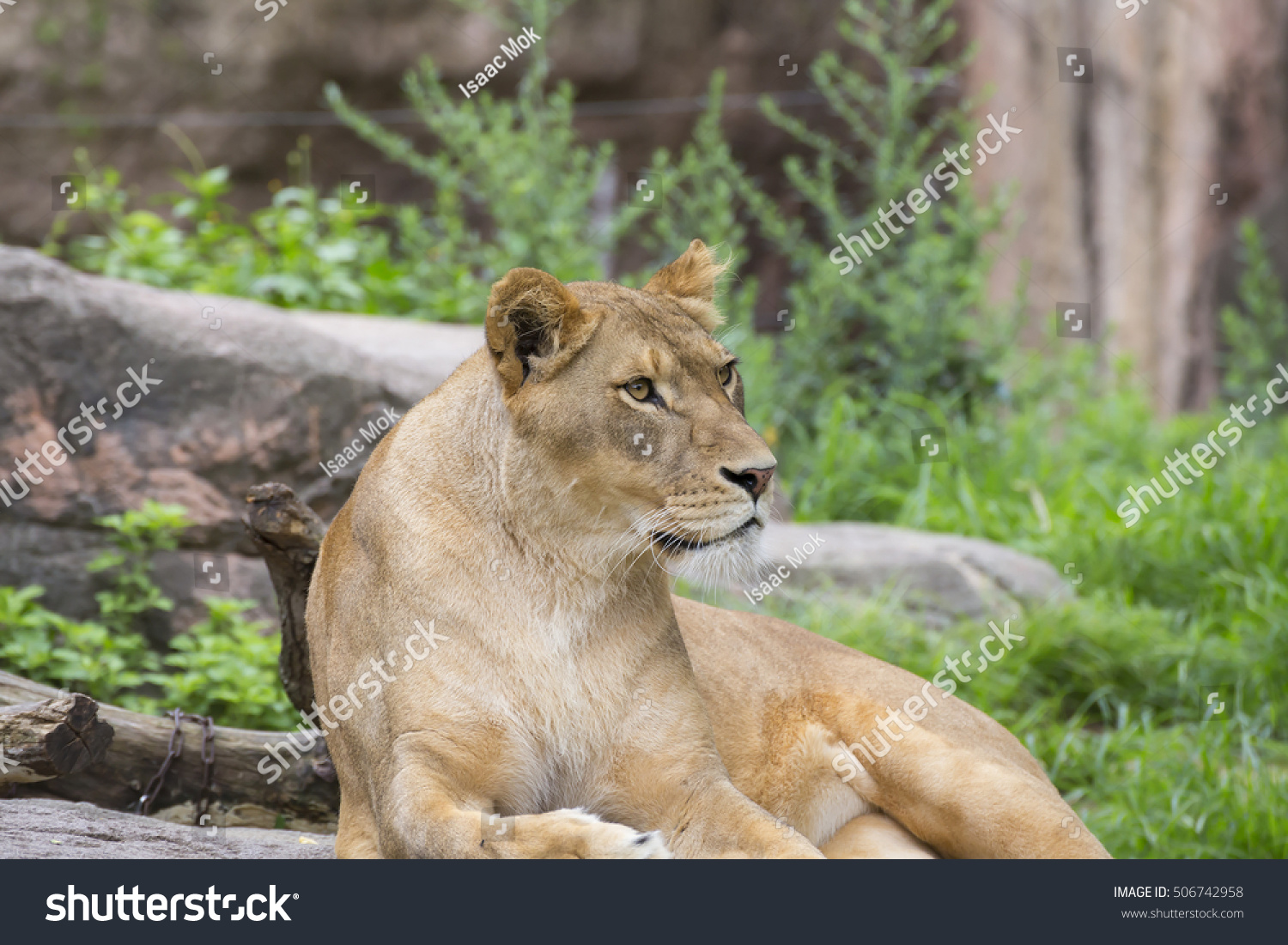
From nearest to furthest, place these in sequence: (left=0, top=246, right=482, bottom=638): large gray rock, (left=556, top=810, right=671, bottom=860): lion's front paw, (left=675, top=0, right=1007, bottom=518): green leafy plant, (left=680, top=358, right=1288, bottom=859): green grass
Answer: (left=556, top=810, right=671, bottom=860): lion's front paw, (left=680, top=358, right=1288, bottom=859): green grass, (left=0, top=246, right=482, bottom=638): large gray rock, (left=675, top=0, right=1007, bottom=518): green leafy plant

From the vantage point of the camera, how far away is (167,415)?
18.1 ft

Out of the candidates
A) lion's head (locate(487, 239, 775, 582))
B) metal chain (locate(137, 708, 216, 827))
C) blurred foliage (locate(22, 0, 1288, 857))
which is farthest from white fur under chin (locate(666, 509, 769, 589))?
blurred foliage (locate(22, 0, 1288, 857))

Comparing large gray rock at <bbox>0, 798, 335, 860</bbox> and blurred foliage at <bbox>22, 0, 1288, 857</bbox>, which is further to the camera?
blurred foliage at <bbox>22, 0, 1288, 857</bbox>

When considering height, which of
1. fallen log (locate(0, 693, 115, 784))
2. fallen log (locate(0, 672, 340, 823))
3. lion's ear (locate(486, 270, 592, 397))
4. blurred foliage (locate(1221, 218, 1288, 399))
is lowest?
fallen log (locate(0, 672, 340, 823))

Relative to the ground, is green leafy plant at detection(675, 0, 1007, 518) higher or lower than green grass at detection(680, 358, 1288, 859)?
higher

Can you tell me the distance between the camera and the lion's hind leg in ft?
11.3

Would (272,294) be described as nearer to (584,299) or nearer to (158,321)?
(158,321)

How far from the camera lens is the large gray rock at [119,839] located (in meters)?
3.10

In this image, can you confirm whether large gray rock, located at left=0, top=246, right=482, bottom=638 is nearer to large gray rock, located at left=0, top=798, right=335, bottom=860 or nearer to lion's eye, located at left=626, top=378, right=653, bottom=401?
large gray rock, located at left=0, top=798, right=335, bottom=860

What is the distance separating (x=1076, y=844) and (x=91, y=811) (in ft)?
8.39

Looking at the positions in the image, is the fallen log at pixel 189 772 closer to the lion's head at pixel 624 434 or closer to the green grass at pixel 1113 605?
the lion's head at pixel 624 434

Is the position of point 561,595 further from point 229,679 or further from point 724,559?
point 229,679

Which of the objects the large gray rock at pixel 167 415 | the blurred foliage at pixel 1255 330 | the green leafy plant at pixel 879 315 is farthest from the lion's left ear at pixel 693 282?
the blurred foliage at pixel 1255 330
